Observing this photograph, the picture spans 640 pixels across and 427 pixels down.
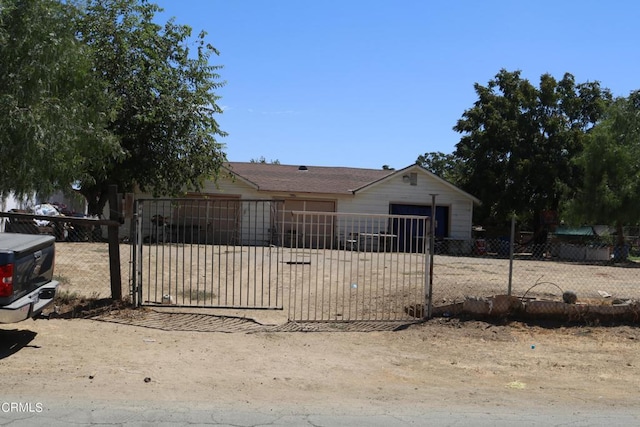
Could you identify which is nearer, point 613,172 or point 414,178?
point 613,172

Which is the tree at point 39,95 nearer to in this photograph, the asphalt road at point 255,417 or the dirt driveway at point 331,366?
the dirt driveway at point 331,366

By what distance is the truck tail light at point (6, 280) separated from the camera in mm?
6234

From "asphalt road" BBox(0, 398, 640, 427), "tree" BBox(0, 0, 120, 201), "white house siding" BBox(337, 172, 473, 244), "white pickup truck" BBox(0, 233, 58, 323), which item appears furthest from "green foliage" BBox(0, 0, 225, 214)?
"white house siding" BBox(337, 172, 473, 244)

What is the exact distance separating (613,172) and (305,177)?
45.9ft

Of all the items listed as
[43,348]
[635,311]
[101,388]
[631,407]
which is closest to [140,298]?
[43,348]

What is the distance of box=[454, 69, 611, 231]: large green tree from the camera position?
2905 centimetres

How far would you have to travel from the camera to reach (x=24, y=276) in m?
6.67

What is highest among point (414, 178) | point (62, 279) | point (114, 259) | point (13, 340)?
point (414, 178)

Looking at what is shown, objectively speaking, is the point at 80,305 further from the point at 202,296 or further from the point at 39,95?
the point at 39,95

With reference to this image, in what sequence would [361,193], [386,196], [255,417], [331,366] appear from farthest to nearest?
1. [386,196]
2. [361,193]
3. [331,366]
4. [255,417]

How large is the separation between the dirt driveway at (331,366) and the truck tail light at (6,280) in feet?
2.77

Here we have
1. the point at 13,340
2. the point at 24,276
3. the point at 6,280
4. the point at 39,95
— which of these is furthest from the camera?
the point at 39,95

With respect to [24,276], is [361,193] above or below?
above

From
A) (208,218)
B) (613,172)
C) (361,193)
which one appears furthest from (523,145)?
(208,218)
